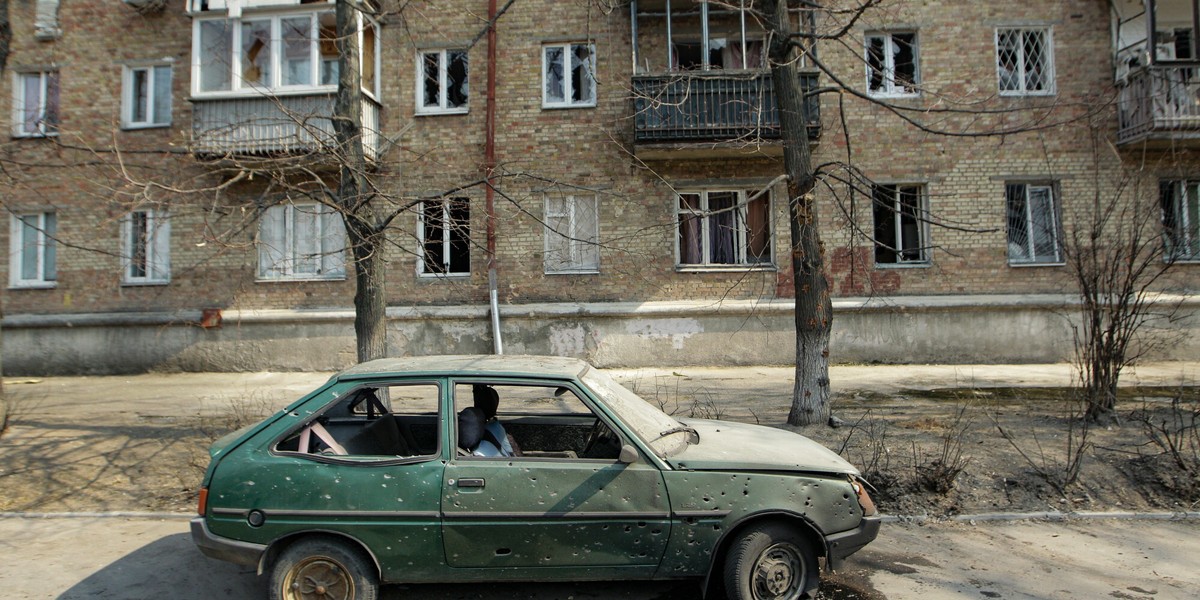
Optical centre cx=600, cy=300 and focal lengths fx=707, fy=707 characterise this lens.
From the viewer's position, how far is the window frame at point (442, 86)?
14.0 meters

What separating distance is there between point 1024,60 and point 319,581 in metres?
15.3

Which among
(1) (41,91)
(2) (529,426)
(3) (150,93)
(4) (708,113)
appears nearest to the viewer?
(2) (529,426)

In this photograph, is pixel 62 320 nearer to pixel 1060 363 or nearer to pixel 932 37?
pixel 932 37

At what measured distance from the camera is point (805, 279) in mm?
7109

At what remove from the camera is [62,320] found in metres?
14.2

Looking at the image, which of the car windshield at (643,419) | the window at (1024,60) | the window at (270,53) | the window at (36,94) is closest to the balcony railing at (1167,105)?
the window at (1024,60)

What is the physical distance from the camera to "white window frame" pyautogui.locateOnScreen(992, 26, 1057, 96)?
13633mm

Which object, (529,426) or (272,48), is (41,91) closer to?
(272,48)

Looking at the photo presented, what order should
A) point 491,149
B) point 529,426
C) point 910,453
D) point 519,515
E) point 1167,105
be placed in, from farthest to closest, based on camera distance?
1. point 491,149
2. point 1167,105
3. point 910,453
4. point 529,426
5. point 519,515

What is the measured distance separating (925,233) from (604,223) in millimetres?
6200

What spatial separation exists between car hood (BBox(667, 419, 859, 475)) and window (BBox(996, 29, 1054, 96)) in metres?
12.5

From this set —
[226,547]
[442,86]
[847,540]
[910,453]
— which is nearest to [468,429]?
[226,547]

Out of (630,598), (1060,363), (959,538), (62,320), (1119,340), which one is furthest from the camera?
(62,320)

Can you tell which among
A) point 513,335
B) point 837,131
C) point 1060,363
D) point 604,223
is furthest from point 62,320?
point 1060,363
